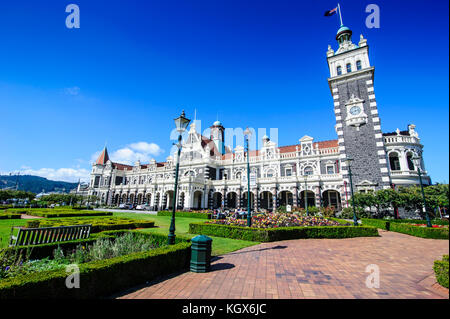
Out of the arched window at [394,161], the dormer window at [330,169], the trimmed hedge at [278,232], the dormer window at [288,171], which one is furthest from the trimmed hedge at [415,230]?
the dormer window at [288,171]

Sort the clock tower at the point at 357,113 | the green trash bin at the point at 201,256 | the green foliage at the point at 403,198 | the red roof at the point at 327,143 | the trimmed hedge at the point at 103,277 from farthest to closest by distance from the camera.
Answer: the red roof at the point at 327,143, the clock tower at the point at 357,113, the green foliage at the point at 403,198, the green trash bin at the point at 201,256, the trimmed hedge at the point at 103,277

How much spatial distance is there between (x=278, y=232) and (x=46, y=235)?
1050 cm

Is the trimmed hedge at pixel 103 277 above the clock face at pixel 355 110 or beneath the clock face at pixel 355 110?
beneath

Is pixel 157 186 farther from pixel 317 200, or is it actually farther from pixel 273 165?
pixel 317 200

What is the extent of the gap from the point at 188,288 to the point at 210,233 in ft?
25.3

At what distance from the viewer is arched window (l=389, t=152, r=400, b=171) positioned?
26.1 m

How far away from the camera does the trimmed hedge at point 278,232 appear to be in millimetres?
11398

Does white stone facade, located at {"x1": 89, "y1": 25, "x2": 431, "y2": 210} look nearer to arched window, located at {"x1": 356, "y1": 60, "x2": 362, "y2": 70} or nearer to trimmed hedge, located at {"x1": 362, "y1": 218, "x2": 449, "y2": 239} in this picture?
arched window, located at {"x1": 356, "y1": 60, "x2": 362, "y2": 70}

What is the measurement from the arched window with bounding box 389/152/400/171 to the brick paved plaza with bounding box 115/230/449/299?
2066cm

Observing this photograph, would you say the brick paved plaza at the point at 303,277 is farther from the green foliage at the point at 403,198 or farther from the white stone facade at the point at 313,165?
the white stone facade at the point at 313,165

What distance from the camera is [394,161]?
2647 centimetres

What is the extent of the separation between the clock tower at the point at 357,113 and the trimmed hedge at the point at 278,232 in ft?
46.0

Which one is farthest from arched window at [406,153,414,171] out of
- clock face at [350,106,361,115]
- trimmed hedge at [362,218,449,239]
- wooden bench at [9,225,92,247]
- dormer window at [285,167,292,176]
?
wooden bench at [9,225,92,247]

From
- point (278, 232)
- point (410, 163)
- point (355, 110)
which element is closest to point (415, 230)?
point (278, 232)
